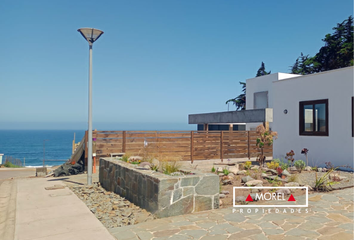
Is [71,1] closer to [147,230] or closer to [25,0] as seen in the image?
[25,0]

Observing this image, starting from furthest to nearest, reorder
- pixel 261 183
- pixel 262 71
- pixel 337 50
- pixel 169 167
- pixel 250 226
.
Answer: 1. pixel 262 71
2. pixel 337 50
3. pixel 261 183
4. pixel 169 167
5. pixel 250 226

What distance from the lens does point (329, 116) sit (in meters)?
11.1

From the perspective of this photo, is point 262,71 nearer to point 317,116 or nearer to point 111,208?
point 317,116

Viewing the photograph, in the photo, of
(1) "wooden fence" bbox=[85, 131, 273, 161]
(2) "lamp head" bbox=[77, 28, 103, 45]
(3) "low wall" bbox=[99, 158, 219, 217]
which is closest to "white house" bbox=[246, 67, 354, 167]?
A: (1) "wooden fence" bbox=[85, 131, 273, 161]

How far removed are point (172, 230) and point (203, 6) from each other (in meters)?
11.9

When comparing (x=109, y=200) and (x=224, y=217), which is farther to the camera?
(x=109, y=200)

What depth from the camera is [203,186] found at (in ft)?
18.4

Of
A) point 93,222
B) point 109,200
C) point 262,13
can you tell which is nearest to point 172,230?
point 93,222

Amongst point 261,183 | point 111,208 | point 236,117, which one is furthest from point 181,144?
point 111,208

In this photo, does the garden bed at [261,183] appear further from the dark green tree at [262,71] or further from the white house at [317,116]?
the dark green tree at [262,71]

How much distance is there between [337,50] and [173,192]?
34.1 metres

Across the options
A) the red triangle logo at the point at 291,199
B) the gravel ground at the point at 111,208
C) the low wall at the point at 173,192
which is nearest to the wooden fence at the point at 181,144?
the gravel ground at the point at 111,208

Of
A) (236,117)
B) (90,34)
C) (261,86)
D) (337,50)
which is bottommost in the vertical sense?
(236,117)

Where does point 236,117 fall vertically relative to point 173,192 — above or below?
above
